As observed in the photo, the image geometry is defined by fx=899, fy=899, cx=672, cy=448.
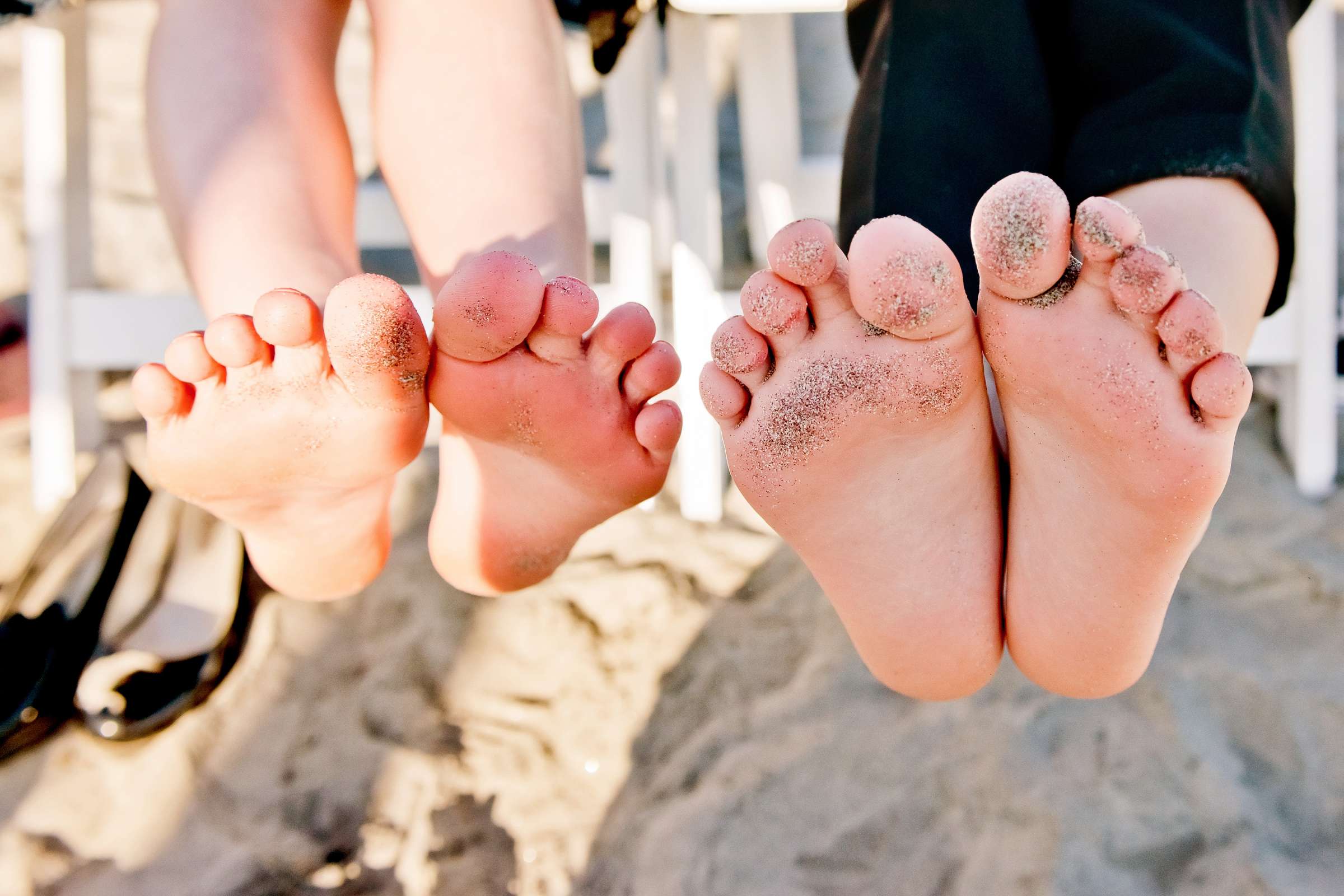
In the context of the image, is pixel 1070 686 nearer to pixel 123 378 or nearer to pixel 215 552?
pixel 215 552

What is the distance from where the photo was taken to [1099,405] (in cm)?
47

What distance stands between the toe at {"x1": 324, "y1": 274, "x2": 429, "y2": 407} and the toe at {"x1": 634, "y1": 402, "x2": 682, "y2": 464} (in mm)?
133

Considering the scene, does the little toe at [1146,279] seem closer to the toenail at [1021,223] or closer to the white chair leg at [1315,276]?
the toenail at [1021,223]

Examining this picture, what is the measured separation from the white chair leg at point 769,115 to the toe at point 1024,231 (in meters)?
0.70

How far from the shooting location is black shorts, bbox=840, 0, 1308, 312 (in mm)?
579

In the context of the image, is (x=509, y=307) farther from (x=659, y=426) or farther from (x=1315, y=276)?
Answer: (x=1315, y=276)

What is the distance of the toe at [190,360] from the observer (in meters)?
0.52

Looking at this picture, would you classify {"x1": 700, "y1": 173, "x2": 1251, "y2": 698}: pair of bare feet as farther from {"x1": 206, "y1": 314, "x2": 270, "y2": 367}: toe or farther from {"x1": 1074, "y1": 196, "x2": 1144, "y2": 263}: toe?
{"x1": 206, "y1": 314, "x2": 270, "y2": 367}: toe

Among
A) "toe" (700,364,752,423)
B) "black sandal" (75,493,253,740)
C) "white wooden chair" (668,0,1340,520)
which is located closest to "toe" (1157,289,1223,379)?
"toe" (700,364,752,423)

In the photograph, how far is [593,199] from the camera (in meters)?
1.19

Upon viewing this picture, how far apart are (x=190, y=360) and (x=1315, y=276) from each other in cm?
115

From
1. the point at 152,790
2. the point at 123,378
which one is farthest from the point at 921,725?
the point at 123,378

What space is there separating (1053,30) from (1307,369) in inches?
23.0

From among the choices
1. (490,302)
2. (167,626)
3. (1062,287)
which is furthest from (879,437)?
(167,626)
